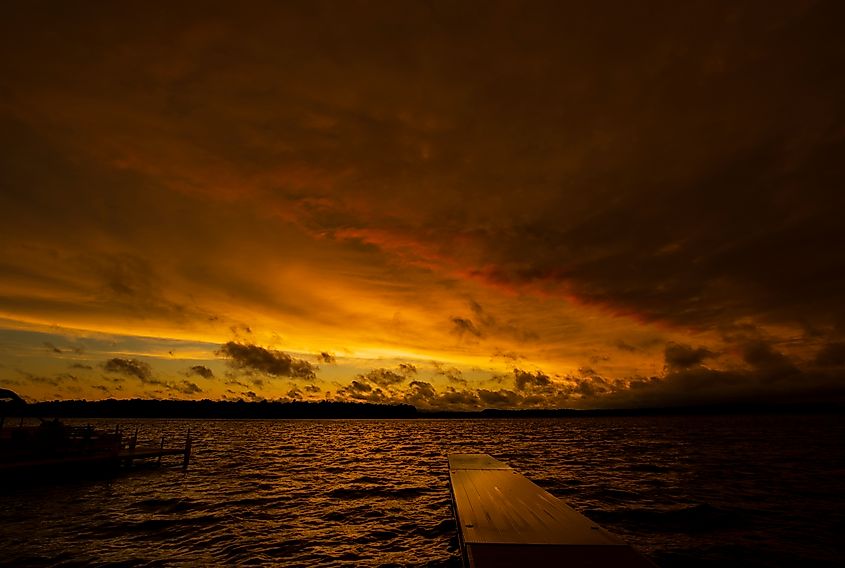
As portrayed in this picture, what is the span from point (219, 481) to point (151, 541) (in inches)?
639

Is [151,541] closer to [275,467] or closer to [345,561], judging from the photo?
[345,561]

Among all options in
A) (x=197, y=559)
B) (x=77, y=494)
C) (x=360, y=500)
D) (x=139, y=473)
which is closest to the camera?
(x=197, y=559)

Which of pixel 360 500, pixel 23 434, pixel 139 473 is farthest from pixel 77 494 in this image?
pixel 360 500

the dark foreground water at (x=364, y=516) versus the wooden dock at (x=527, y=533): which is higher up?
the wooden dock at (x=527, y=533)

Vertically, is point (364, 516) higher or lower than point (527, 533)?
lower

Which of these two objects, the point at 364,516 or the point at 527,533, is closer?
the point at 527,533

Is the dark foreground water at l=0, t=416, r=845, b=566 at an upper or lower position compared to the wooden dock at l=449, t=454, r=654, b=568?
lower

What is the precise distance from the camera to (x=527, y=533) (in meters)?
12.0

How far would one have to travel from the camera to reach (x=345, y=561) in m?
14.6

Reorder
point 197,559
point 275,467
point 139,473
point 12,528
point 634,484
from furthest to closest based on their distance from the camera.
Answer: point 275,467
point 139,473
point 634,484
point 12,528
point 197,559

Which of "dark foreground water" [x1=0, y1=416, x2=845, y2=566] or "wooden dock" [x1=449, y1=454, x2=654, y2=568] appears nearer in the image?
"wooden dock" [x1=449, y1=454, x2=654, y2=568]

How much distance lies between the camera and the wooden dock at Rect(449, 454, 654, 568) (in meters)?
9.89

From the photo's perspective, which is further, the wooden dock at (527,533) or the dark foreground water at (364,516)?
the dark foreground water at (364,516)

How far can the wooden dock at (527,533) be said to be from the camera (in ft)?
32.4
